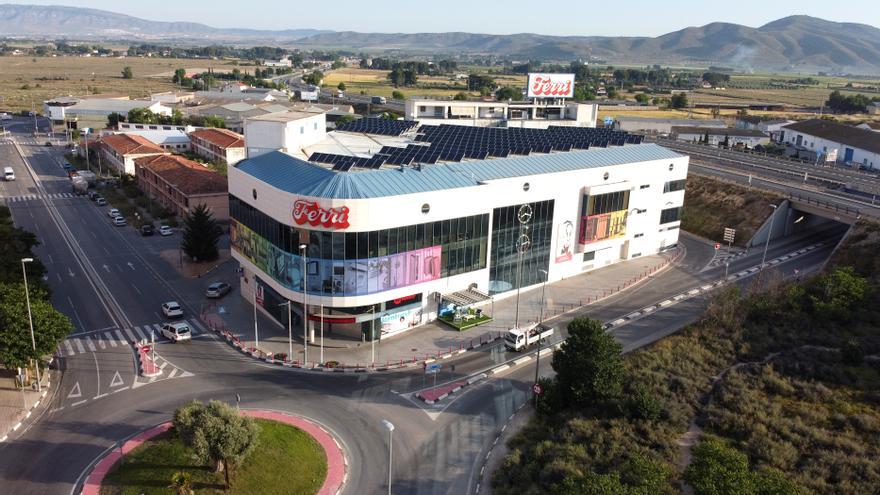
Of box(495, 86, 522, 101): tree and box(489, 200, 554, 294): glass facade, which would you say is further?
box(495, 86, 522, 101): tree

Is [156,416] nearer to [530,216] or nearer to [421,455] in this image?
[421,455]

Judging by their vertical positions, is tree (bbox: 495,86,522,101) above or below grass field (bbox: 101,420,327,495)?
above

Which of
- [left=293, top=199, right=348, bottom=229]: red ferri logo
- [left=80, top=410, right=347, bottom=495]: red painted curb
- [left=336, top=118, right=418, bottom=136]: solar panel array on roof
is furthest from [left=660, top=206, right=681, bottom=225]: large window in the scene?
[left=80, top=410, right=347, bottom=495]: red painted curb

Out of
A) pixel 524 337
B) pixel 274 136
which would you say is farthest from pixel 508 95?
pixel 524 337

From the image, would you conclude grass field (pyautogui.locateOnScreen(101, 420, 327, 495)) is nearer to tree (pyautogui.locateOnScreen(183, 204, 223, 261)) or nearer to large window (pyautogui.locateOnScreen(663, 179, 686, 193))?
tree (pyautogui.locateOnScreen(183, 204, 223, 261))

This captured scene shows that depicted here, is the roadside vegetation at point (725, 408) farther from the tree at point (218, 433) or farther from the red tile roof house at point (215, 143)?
the red tile roof house at point (215, 143)

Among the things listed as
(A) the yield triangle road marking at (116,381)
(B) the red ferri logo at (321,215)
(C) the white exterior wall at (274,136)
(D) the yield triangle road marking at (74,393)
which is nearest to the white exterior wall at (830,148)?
(C) the white exterior wall at (274,136)
